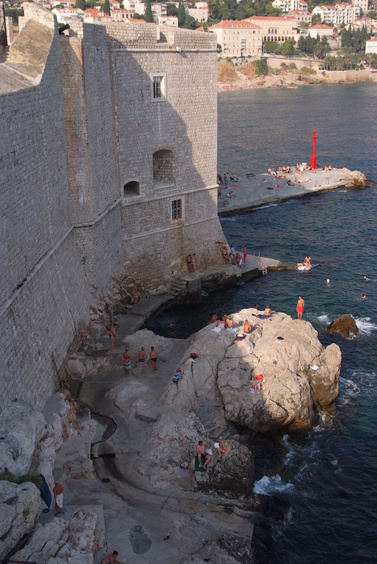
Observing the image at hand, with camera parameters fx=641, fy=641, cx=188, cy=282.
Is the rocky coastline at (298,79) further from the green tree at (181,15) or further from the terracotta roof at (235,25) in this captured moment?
the green tree at (181,15)

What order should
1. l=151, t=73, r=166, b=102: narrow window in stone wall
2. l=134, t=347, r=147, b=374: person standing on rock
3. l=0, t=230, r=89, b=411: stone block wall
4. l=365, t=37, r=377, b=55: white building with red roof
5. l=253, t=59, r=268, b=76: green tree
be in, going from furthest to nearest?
l=365, t=37, r=377, b=55: white building with red roof, l=253, t=59, r=268, b=76: green tree, l=151, t=73, r=166, b=102: narrow window in stone wall, l=134, t=347, r=147, b=374: person standing on rock, l=0, t=230, r=89, b=411: stone block wall

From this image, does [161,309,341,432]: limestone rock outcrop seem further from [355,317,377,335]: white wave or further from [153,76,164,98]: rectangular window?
[153,76,164,98]: rectangular window

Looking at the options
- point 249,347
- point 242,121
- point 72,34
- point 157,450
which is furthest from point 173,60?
point 242,121

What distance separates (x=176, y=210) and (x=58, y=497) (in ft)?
64.2

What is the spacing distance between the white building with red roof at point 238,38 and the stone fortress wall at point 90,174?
552ft

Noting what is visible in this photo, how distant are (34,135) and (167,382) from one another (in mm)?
9479

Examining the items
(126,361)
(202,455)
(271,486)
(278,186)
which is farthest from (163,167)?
(278,186)

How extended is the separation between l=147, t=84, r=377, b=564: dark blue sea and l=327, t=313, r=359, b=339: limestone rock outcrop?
381 mm

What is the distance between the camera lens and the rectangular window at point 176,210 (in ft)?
108

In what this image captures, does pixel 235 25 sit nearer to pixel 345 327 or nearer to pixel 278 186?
pixel 278 186

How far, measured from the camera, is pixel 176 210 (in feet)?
108

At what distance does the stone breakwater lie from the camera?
15.1 m

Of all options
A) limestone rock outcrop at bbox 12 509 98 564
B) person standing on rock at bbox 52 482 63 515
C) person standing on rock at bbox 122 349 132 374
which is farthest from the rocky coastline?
limestone rock outcrop at bbox 12 509 98 564

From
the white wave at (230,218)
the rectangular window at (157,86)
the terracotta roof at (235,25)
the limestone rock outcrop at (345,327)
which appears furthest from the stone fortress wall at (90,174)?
the terracotta roof at (235,25)
